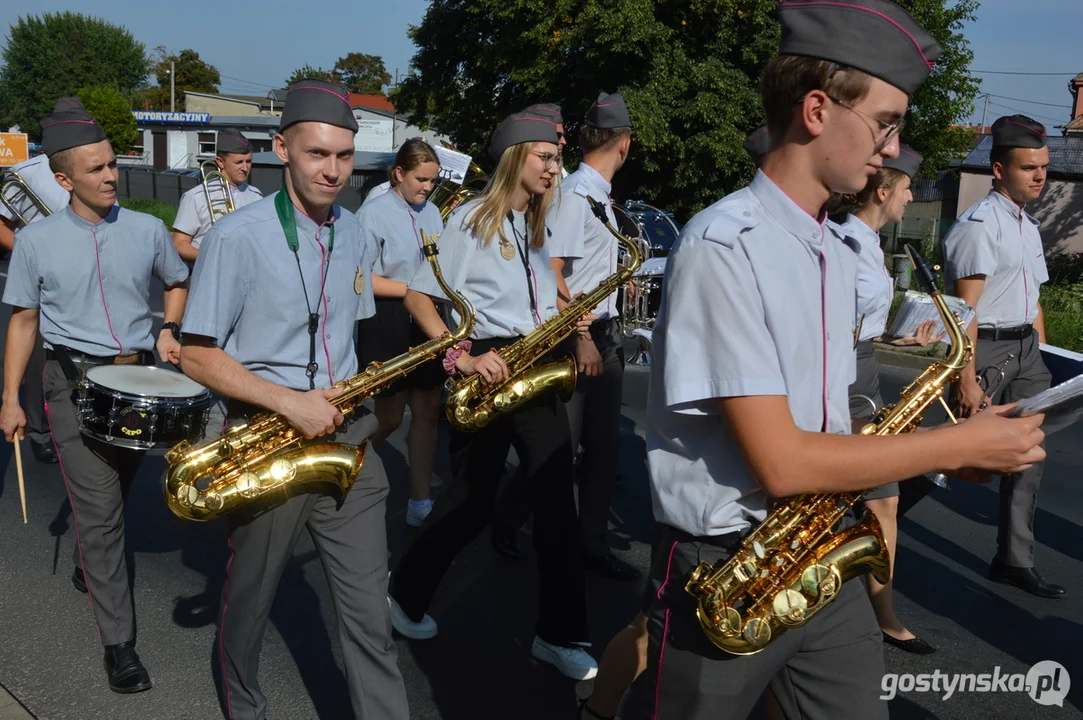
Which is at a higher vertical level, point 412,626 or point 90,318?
Result: point 90,318

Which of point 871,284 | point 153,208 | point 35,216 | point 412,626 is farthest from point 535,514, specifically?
point 153,208

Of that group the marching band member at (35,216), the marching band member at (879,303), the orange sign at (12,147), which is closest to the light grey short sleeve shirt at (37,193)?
the marching band member at (35,216)

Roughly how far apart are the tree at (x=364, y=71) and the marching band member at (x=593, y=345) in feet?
343

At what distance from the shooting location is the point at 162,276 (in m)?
4.78

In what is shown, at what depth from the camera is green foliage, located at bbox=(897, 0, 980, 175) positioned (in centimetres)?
2250

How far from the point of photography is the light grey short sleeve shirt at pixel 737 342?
209 cm

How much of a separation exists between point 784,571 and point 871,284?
7.95 ft

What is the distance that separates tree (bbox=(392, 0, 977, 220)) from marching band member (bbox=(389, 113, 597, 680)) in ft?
55.1

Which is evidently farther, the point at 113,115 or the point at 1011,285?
the point at 113,115

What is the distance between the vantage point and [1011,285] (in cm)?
524

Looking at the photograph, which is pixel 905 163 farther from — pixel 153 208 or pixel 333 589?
pixel 153 208

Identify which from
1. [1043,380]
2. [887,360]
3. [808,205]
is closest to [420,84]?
[887,360]

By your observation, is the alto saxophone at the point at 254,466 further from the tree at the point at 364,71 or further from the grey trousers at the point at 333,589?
the tree at the point at 364,71

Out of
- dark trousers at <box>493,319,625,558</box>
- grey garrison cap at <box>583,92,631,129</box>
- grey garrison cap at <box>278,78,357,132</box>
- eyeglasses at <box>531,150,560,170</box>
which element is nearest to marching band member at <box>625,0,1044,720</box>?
grey garrison cap at <box>278,78,357,132</box>
